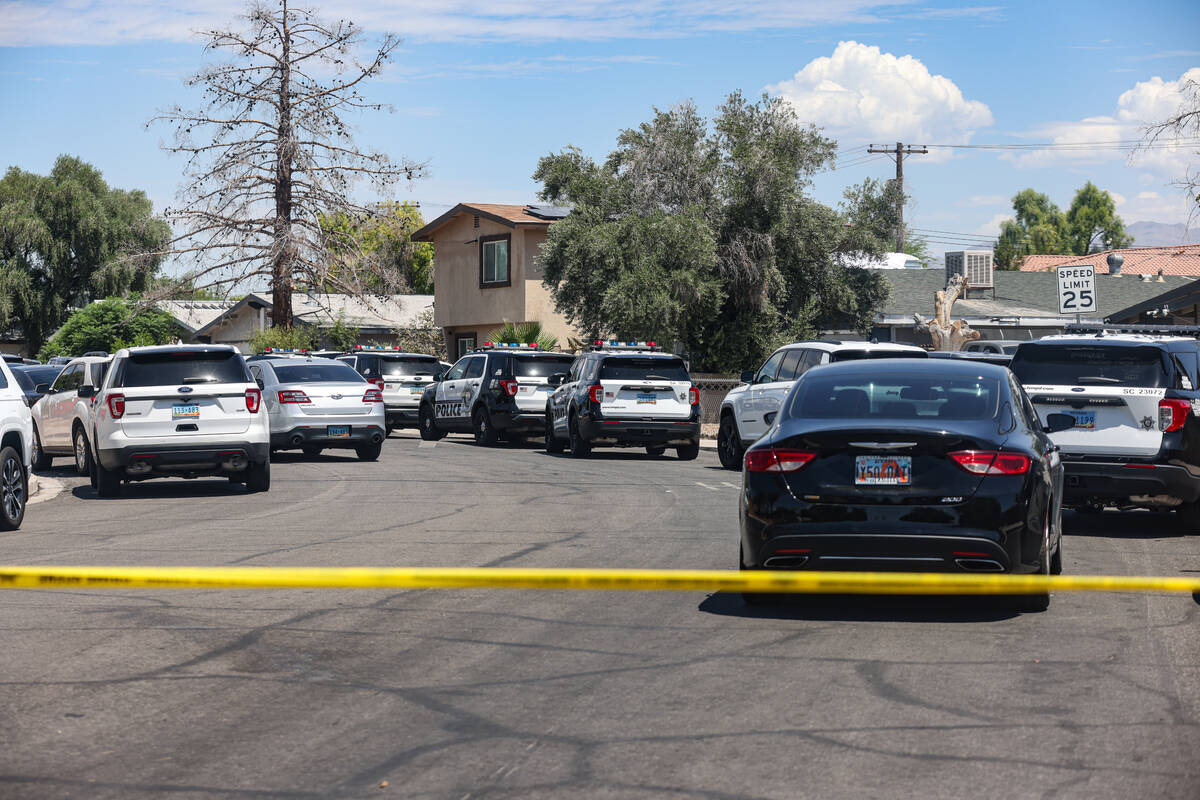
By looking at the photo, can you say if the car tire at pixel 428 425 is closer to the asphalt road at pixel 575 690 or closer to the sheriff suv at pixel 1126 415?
the sheriff suv at pixel 1126 415

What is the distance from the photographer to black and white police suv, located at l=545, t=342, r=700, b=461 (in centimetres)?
2362

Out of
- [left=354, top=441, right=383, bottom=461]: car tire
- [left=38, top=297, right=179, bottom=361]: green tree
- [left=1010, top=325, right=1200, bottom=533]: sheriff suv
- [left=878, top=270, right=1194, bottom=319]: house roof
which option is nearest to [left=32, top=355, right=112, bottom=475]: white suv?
[left=354, top=441, right=383, bottom=461]: car tire

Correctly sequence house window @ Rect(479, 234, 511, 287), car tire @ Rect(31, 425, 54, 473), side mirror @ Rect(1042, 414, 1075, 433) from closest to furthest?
side mirror @ Rect(1042, 414, 1075, 433) → car tire @ Rect(31, 425, 54, 473) → house window @ Rect(479, 234, 511, 287)

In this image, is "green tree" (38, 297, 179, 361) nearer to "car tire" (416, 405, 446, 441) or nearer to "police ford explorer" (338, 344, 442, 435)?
"police ford explorer" (338, 344, 442, 435)

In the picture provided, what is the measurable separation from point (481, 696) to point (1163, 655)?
12.1 ft

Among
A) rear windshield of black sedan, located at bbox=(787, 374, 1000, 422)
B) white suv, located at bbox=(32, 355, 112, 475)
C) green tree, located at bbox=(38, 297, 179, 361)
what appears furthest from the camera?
green tree, located at bbox=(38, 297, 179, 361)

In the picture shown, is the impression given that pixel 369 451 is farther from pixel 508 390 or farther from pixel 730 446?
pixel 730 446

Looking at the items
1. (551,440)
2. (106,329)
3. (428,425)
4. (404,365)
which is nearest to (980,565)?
(551,440)

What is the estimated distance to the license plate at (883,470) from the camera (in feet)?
28.3

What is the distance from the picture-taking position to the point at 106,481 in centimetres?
1758

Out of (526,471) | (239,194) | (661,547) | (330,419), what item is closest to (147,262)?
(239,194)

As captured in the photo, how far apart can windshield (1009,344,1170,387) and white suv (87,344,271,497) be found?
29.3ft

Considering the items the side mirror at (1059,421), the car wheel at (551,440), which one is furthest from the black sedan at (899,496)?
the car wheel at (551,440)

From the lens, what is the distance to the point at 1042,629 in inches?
334
